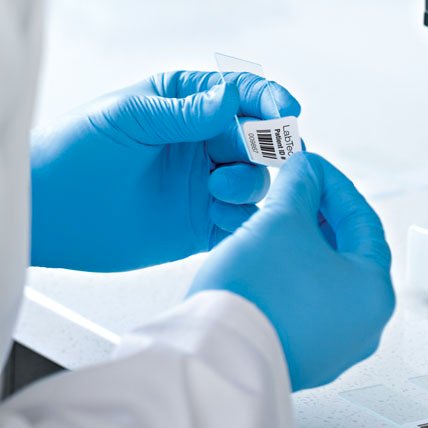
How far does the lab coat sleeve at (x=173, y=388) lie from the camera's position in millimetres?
490

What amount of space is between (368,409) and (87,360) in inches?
23.8

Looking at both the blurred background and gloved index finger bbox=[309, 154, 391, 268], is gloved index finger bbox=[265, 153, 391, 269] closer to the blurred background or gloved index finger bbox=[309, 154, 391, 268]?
gloved index finger bbox=[309, 154, 391, 268]

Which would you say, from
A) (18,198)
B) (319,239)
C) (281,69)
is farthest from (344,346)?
(281,69)

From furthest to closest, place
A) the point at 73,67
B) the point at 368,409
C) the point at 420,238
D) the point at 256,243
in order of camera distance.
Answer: the point at 73,67 → the point at 420,238 → the point at 368,409 → the point at 256,243

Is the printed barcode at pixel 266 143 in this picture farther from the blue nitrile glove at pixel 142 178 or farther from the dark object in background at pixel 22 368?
the dark object in background at pixel 22 368

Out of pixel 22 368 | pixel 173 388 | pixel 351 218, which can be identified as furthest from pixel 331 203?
pixel 22 368

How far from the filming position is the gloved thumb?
1095 mm

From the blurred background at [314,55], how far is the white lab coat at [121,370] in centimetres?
369

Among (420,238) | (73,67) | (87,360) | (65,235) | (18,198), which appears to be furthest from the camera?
(73,67)

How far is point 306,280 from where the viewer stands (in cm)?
74

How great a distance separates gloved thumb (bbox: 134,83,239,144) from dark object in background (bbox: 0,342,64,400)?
0.67 m

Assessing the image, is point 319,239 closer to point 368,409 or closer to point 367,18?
point 368,409

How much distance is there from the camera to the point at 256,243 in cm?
73

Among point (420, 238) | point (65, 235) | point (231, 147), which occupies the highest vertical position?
point (231, 147)
